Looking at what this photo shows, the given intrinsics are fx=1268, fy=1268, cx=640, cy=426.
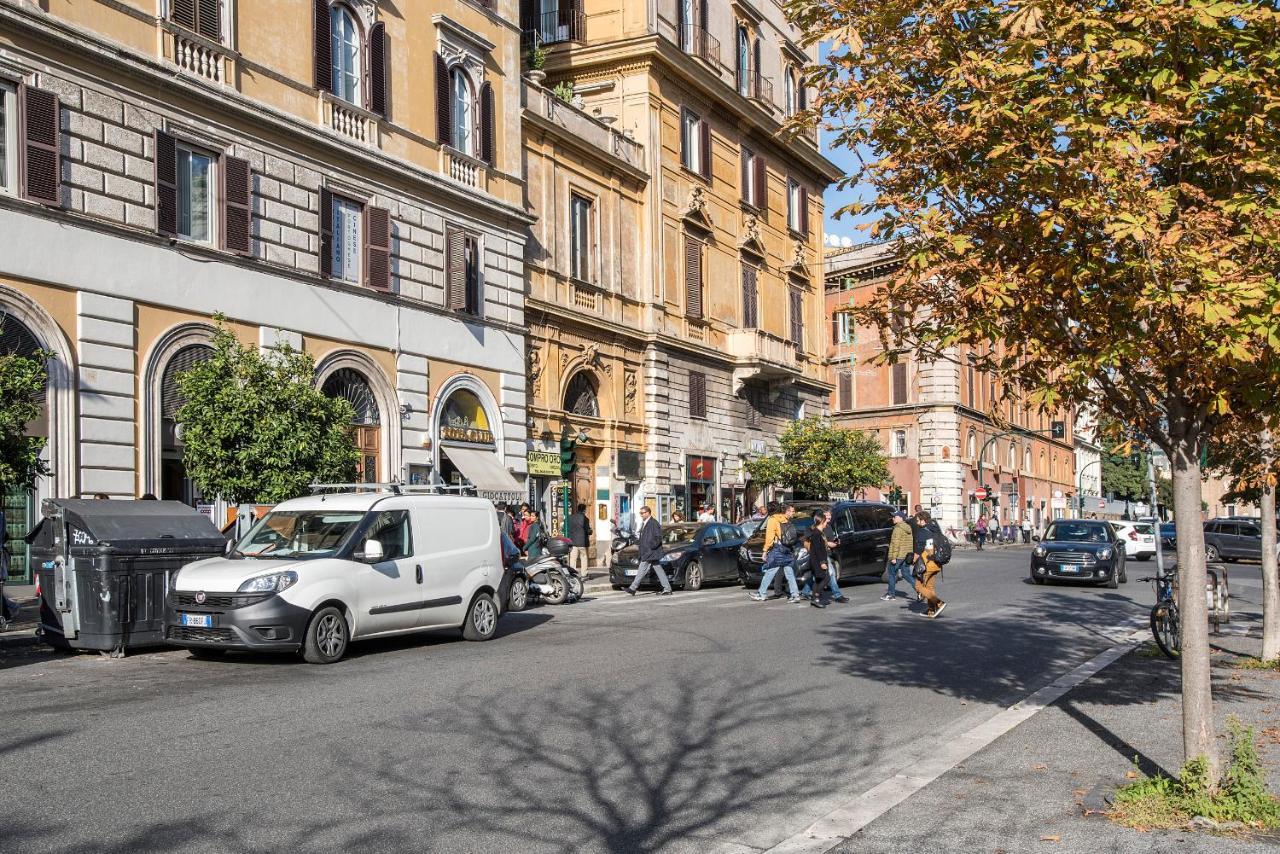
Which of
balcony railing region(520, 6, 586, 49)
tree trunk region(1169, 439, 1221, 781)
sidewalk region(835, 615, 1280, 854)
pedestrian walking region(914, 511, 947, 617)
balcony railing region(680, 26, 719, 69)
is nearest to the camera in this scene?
sidewalk region(835, 615, 1280, 854)

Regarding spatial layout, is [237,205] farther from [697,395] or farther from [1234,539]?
[1234,539]

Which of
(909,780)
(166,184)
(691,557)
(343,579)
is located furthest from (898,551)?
(909,780)

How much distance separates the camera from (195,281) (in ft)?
71.1

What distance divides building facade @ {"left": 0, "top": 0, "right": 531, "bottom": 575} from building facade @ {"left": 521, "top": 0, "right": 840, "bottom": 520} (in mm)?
3727

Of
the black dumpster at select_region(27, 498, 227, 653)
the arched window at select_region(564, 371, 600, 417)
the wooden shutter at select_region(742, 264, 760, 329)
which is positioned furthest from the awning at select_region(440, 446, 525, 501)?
the wooden shutter at select_region(742, 264, 760, 329)

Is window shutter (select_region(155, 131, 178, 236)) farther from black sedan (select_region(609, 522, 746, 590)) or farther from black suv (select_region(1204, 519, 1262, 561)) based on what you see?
black suv (select_region(1204, 519, 1262, 561))

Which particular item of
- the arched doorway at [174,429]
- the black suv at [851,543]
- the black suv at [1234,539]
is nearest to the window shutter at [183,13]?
the arched doorway at [174,429]

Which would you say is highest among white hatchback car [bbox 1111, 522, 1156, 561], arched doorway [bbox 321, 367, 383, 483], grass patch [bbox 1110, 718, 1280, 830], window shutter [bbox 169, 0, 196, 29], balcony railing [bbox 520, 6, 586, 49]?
balcony railing [bbox 520, 6, 586, 49]

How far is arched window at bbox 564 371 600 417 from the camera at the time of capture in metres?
34.1

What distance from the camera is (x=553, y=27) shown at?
38.0 meters

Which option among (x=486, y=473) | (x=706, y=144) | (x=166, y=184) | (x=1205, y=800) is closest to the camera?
(x=1205, y=800)

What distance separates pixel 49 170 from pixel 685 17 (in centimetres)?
2453

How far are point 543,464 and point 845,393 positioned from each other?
4325 centimetres

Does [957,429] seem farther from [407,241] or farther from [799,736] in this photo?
[799,736]
